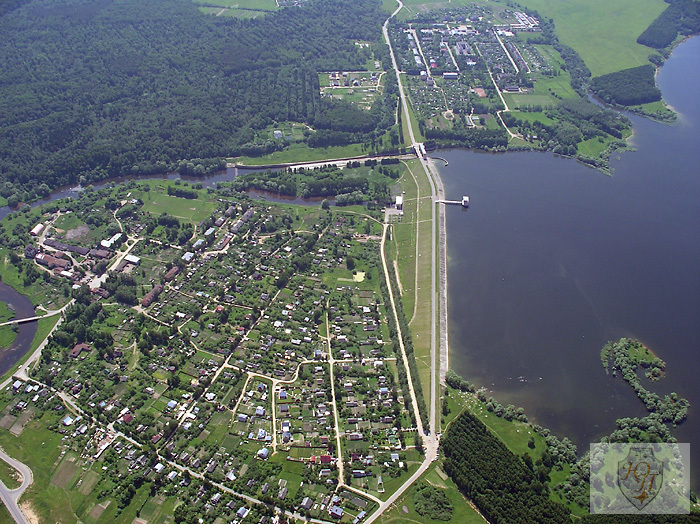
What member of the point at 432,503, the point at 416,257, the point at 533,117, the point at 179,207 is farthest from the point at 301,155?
the point at 432,503

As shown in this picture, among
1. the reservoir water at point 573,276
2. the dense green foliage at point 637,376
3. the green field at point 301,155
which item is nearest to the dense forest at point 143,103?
the green field at point 301,155

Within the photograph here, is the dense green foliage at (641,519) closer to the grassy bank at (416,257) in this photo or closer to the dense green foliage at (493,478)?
the dense green foliage at (493,478)

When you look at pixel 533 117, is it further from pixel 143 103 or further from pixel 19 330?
pixel 19 330

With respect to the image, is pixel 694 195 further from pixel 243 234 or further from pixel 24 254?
pixel 24 254

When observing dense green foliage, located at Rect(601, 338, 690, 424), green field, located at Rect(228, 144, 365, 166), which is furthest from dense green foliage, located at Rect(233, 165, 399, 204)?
dense green foliage, located at Rect(601, 338, 690, 424)

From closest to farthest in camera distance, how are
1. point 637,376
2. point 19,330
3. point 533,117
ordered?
point 637,376
point 19,330
point 533,117

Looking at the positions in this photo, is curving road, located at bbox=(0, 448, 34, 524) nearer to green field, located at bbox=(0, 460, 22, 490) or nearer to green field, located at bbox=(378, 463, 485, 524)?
green field, located at bbox=(0, 460, 22, 490)
